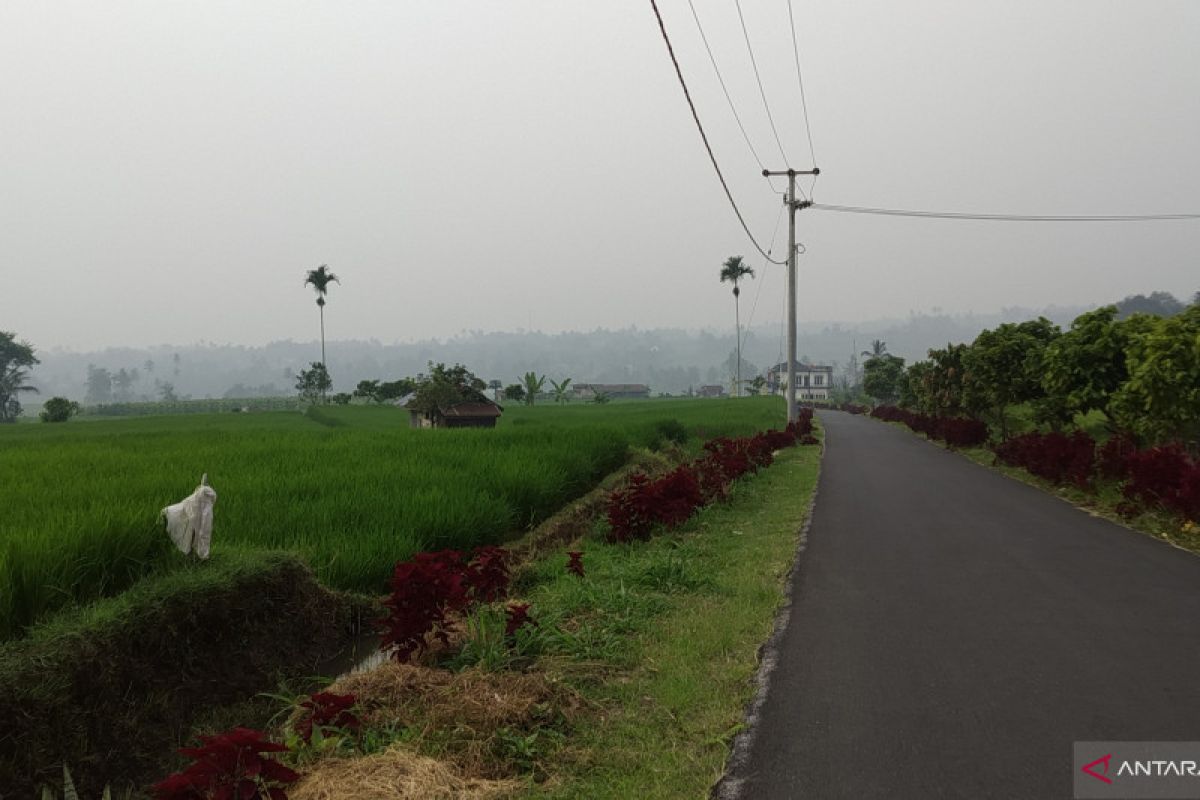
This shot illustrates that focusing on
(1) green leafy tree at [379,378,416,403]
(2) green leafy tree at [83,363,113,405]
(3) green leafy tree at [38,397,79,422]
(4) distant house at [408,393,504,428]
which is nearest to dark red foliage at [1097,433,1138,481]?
(4) distant house at [408,393,504,428]

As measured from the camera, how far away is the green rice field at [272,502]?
4719 millimetres

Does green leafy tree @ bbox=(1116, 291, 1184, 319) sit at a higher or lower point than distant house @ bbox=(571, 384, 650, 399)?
higher

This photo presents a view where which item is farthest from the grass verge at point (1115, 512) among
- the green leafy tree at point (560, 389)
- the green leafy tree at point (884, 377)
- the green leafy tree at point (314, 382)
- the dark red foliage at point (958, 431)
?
the green leafy tree at point (314, 382)

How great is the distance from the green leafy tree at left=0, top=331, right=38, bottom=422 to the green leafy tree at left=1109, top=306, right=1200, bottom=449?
106814 millimetres

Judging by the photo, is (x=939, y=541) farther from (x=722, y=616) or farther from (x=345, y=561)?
(x=345, y=561)

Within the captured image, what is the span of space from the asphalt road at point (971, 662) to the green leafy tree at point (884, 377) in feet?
217

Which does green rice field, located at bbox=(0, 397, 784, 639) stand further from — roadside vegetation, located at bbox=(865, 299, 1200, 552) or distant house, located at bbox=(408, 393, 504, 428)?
distant house, located at bbox=(408, 393, 504, 428)

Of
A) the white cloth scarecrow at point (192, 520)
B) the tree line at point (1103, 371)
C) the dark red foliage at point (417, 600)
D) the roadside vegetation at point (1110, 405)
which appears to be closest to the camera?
the dark red foliage at point (417, 600)

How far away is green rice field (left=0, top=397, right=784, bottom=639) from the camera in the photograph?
4719mm

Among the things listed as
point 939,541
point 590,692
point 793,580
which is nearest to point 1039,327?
point 939,541

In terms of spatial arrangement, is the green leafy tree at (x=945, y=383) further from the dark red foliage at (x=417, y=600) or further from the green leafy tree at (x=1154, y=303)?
the green leafy tree at (x=1154, y=303)

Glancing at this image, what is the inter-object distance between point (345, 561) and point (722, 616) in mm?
3272

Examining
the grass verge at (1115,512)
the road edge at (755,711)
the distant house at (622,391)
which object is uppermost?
the road edge at (755,711)

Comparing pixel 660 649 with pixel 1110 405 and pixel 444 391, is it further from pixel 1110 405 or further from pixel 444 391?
pixel 444 391
